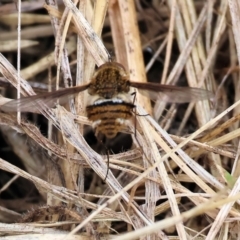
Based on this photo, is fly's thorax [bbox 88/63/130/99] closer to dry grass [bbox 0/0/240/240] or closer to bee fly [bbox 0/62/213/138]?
bee fly [bbox 0/62/213/138]

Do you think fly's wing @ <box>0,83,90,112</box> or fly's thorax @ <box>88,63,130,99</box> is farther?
fly's thorax @ <box>88,63,130,99</box>

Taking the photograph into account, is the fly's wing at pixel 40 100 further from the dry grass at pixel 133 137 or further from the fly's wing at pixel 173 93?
the fly's wing at pixel 173 93

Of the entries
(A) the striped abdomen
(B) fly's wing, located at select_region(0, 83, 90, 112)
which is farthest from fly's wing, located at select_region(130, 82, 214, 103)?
(B) fly's wing, located at select_region(0, 83, 90, 112)

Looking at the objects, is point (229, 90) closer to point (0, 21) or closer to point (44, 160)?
point (44, 160)

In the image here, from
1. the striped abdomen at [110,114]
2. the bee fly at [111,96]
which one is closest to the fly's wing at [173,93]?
the bee fly at [111,96]

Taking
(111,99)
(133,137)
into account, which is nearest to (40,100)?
(111,99)

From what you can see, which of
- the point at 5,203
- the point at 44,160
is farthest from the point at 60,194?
the point at 5,203

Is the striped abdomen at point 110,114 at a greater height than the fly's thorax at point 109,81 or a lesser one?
lesser

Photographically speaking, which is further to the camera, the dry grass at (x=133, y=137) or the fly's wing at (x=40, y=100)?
the dry grass at (x=133, y=137)
